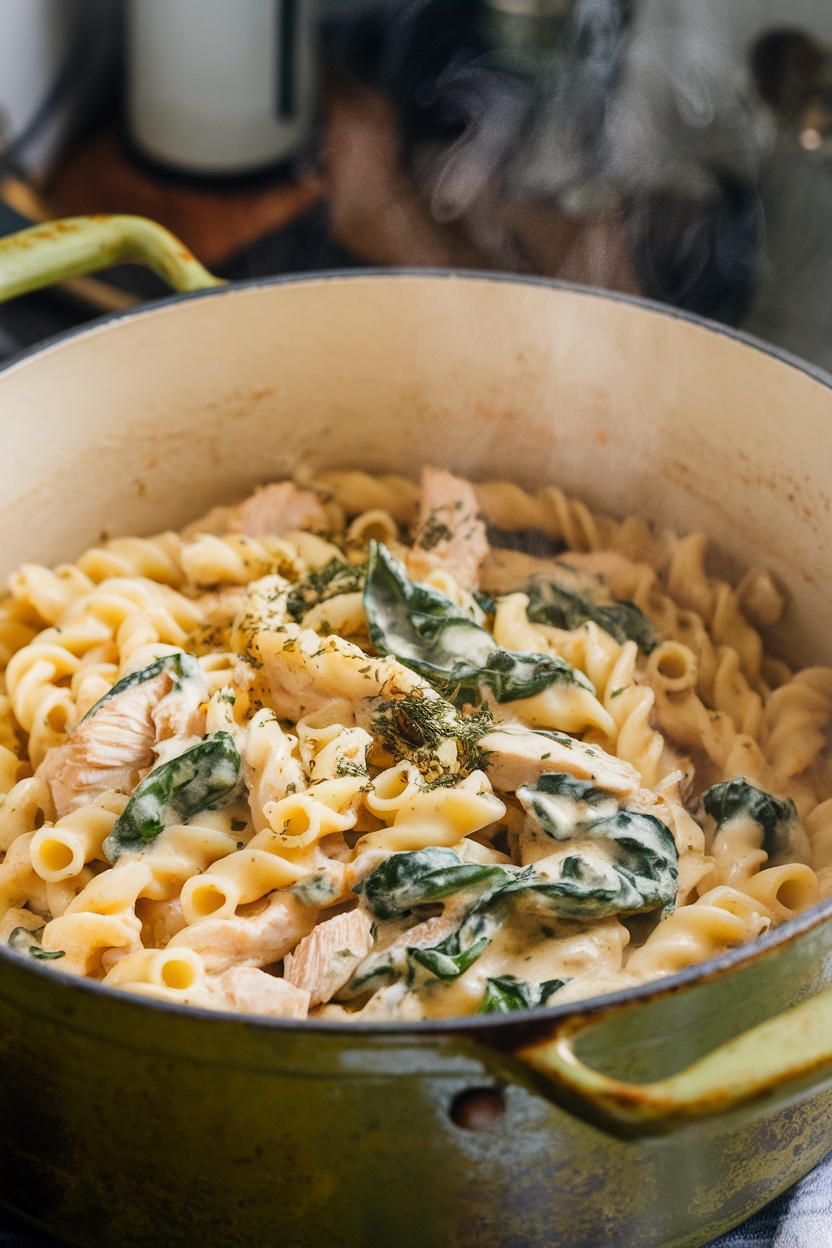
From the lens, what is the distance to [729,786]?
6.43ft

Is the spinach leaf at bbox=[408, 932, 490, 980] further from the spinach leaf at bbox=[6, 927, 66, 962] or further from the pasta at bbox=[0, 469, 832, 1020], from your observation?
the spinach leaf at bbox=[6, 927, 66, 962]

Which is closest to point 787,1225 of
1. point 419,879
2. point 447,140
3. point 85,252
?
point 419,879

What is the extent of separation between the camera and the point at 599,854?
176 cm

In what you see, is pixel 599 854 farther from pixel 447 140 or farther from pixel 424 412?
pixel 447 140

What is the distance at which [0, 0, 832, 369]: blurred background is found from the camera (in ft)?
→ 12.1

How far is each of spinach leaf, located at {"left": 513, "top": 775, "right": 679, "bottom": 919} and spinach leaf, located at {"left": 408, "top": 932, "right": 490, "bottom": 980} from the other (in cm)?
9

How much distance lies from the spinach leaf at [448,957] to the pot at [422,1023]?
0.93ft

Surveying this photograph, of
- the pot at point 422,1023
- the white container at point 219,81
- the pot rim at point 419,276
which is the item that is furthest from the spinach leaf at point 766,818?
the white container at point 219,81

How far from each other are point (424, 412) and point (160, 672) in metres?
0.99

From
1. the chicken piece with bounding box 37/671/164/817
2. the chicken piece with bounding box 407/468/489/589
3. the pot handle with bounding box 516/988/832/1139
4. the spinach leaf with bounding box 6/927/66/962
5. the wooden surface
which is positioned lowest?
the wooden surface

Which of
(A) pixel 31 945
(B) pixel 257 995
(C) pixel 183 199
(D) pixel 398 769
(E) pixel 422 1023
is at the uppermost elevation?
(E) pixel 422 1023

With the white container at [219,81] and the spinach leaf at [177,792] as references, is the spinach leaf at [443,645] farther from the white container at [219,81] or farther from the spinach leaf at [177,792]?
the white container at [219,81]

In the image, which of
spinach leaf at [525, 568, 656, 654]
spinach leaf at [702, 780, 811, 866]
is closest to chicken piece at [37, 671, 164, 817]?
spinach leaf at [525, 568, 656, 654]

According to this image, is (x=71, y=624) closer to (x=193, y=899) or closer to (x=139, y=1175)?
(x=193, y=899)
